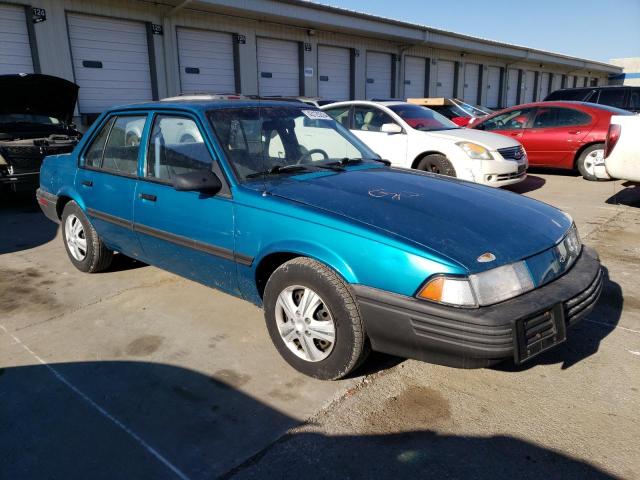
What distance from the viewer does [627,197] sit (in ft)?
26.2

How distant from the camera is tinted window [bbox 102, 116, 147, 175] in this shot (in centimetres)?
376

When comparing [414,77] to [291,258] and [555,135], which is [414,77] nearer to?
[555,135]

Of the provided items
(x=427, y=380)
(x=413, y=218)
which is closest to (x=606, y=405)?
(x=427, y=380)

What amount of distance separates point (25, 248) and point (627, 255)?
6403mm

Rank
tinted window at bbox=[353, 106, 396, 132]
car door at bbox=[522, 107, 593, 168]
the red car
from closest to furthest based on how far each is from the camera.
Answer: tinted window at bbox=[353, 106, 396, 132] < the red car < car door at bbox=[522, 107, 593, 168]

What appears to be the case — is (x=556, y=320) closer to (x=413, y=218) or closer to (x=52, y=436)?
(x=413, y=218)

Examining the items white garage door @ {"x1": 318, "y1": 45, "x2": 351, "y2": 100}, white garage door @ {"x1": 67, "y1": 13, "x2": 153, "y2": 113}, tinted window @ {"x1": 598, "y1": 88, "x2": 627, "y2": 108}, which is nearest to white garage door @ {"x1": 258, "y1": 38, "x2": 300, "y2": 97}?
white garage door @ {"x1": 318, "y1": 45, "x2": 351, "y2": 100}

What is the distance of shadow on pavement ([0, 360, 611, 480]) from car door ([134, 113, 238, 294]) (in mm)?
827

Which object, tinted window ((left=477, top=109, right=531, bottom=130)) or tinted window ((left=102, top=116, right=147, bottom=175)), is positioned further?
tinted window ((left=477, top=109, right=531, bottom=130))

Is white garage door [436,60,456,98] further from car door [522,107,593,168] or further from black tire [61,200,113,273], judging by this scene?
black tire [61,200,113,273]

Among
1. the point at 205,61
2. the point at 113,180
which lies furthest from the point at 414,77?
the point at 113,180

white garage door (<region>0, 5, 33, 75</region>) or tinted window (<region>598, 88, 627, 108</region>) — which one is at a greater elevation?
white garage door (<region>0, 5, 33, 75</region>)

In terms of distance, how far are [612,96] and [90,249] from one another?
1327cm

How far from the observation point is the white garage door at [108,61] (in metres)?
11.9
